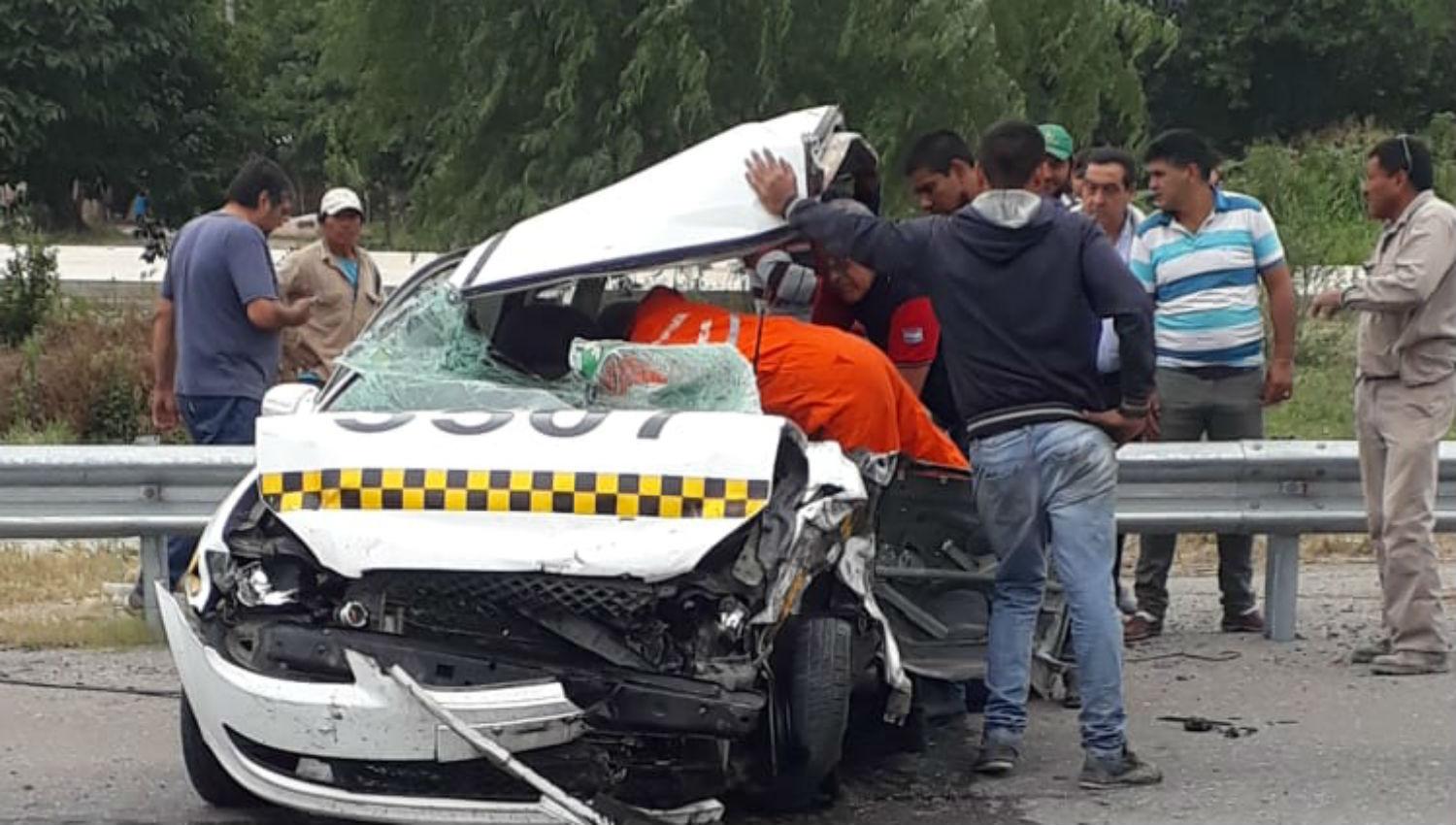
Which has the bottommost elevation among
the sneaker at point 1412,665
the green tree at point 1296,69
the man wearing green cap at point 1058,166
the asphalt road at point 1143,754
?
the asphalt road at point 1143,754

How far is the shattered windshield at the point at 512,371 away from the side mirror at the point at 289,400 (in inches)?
7.2

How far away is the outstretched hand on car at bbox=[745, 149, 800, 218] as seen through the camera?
6.15 metres

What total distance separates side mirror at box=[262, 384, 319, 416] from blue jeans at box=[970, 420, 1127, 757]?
76.1 inches

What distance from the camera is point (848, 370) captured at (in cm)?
599

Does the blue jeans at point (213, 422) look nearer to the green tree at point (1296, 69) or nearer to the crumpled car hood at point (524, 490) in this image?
the crumpled car hood at point (524, 490)

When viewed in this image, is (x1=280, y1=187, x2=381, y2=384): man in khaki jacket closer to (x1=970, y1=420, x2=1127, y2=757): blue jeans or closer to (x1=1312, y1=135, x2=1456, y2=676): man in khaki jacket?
(x1=970, y1=420, x2=1127, y2=757): blue jeans

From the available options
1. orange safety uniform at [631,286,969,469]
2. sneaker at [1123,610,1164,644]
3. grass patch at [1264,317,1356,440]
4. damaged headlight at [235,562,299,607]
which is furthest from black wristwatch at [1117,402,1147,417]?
grass patch at [1264,317,1356,440]

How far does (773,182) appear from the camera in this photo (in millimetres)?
6156

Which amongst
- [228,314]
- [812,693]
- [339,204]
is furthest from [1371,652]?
[339,204]

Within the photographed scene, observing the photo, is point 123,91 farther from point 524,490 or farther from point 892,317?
point 524,490

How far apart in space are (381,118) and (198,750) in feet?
35.4

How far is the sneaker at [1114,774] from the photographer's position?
621 cm

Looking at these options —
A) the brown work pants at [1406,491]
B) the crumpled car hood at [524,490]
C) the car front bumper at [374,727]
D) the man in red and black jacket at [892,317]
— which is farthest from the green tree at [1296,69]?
the car front bumper at [374,727]

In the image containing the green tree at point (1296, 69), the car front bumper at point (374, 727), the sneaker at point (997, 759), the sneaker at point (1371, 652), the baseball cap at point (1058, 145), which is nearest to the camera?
the car front bumper at point (374, 727)
